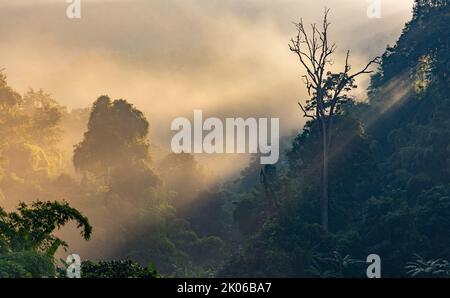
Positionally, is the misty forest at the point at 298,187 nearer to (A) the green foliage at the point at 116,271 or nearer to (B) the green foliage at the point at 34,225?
(B) the green foliage at the point at 34,225

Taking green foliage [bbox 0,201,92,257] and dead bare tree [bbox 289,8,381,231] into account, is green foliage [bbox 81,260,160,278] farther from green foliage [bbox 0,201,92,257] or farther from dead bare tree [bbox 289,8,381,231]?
dead bare tree [bbox 289,8,381,231]

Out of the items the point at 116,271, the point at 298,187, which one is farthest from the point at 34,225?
the point at 298,187

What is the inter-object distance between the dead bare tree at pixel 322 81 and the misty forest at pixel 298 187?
10 cm

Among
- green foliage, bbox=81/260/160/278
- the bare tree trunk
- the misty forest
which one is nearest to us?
green foliage, bbox=81/260/160/278

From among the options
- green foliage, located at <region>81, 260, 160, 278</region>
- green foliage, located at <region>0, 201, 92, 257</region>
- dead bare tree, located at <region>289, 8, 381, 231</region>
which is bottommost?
green foliage, located at <region>81, 260, 160, 278</region>

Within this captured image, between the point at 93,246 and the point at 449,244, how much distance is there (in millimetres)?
26775

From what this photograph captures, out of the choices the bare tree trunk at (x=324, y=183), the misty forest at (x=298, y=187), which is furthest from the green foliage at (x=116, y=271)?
the bare tree trunk at (x=324, y=183)

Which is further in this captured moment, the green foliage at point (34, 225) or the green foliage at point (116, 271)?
the green foliage at point (34, 225)

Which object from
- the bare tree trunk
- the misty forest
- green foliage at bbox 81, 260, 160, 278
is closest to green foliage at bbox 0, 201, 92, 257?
the misty forest

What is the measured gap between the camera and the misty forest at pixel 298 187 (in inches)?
1692

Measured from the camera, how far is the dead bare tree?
1983 inches

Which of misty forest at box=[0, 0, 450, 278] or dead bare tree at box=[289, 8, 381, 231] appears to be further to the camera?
dead bare tree at box=[289, 8, 381, 231]

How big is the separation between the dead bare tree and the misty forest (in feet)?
0.32
